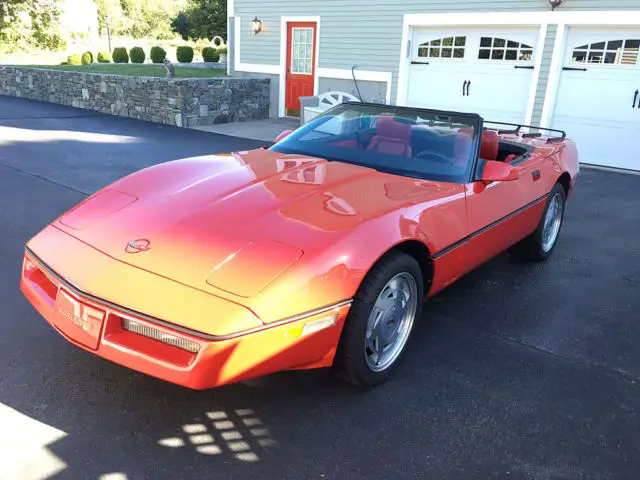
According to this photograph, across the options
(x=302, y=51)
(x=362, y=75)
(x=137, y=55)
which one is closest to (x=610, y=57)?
(x=362, y=75)

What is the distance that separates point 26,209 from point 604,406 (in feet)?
17.1

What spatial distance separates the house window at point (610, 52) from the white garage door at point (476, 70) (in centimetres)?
73

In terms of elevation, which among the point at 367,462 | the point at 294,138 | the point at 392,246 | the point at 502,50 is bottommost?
the point at 367,462

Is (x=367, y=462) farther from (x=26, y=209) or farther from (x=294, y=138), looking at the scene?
(x=26, y=209)

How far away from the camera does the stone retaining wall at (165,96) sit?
11773mm

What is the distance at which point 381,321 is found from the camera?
2.76 metres

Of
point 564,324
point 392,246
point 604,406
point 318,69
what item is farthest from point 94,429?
point 318,69

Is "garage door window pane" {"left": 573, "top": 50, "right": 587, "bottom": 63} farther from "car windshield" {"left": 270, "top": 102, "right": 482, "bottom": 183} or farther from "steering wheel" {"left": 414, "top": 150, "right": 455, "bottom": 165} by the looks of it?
"steering wheel" {"left": 414, "top": 150, "right": 455, "bottom": 165}

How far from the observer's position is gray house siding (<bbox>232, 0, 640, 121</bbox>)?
31.1ft

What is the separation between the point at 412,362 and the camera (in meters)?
3.06

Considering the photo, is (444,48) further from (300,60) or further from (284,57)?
(284,57)

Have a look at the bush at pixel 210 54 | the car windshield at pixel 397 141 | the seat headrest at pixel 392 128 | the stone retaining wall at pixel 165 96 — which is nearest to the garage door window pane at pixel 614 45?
the car windshield at pixel 397 141

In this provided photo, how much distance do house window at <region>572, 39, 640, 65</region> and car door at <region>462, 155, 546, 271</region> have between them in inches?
229

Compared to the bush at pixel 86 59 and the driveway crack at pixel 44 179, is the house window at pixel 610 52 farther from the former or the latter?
the bush at pixel 86 59
